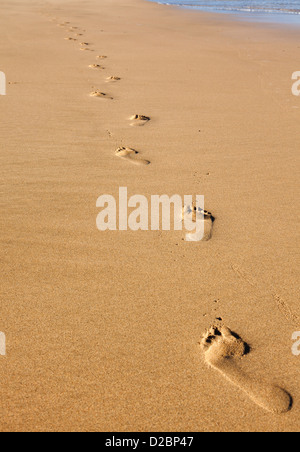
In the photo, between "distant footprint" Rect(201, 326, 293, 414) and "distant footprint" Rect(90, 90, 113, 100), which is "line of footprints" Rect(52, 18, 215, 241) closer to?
"distant footprint" Rect(90, 90, 113, 100)

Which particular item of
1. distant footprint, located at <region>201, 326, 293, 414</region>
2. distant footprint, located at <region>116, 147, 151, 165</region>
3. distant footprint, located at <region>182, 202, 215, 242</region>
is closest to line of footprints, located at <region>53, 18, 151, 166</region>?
distant footprint, located at <region>116, 147, 151, 165</region>

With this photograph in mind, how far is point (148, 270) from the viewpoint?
2.13 meters

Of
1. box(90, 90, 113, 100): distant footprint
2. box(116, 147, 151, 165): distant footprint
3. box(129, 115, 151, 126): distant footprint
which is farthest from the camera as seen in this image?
box(90, 90, 113, 100): distant footprint

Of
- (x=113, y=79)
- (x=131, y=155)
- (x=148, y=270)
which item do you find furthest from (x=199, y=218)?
(x=113, y=79)

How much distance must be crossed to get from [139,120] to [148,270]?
252 centimetres

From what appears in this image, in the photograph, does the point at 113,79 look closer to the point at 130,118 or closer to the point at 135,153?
the point at 130,118

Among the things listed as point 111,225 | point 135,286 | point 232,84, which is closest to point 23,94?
point 232,84

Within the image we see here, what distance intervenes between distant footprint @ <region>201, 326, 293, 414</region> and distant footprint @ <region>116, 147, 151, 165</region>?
1871 mm

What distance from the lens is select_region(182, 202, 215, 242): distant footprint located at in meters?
2.42

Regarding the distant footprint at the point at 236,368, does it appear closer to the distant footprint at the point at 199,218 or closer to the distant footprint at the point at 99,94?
the distant footprint at the point at 199,218

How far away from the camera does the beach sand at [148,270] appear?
1.50 metres

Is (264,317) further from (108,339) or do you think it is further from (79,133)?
(79,133)

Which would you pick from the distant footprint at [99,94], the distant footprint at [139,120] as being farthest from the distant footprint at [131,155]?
the distant footprint at [99,94]

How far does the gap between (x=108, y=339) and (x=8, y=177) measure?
180 centimetres
